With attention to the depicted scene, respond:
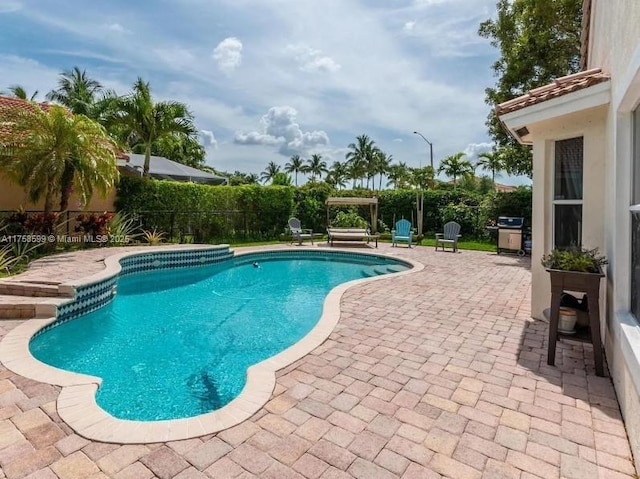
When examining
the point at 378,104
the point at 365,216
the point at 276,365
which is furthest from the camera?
the point at 365,216

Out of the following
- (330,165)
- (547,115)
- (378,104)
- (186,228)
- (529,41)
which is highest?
(330,165)

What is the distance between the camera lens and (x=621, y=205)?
312cm

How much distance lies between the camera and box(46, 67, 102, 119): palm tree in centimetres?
2652

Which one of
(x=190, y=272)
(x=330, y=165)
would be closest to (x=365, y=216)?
(x=190, y=272)

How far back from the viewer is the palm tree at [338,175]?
Answer: 5675 centimetres

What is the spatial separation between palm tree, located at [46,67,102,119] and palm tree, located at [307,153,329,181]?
37.2m

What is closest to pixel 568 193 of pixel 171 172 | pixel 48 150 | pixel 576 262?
pixel 576 262

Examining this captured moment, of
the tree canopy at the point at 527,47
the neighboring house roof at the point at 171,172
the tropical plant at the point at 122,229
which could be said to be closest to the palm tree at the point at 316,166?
the neighboring house roof at the point at 171,172

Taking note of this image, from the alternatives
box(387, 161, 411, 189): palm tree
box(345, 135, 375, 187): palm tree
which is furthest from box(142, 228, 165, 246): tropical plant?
box(345, 135, 375, 187): palm tree

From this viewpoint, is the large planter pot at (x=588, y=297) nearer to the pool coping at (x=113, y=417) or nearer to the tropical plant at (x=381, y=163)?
the pool coping at (x=113, y=417)

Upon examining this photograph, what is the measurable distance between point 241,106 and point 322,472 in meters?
15.1

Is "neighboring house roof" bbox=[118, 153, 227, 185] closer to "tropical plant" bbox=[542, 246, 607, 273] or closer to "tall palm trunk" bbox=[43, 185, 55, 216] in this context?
"tall palm trunk" bbox=[43, 185, 55, 216]

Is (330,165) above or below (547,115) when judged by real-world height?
above

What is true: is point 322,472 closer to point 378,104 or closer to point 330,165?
point 378,104
